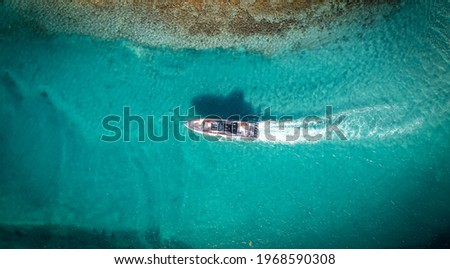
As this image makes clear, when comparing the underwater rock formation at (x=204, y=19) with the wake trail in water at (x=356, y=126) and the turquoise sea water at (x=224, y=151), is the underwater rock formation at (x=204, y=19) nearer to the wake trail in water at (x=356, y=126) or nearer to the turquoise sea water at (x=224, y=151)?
the turquoise sea water at (x=224, y=151)

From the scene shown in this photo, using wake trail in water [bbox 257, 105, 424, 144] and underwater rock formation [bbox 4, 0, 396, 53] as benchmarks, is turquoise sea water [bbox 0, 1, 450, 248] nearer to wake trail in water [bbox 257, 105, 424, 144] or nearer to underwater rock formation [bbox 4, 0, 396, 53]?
wake trail in water [bbox 257, 105, 424, 144]

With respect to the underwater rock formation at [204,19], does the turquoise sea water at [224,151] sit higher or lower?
lower

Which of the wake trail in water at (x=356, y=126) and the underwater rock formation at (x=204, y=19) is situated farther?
the wake trail in water at (x=356, y=126)

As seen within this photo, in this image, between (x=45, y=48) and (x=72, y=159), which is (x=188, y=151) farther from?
(x=45, y=48)

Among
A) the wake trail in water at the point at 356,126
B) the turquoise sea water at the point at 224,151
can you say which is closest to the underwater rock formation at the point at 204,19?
the turquoise sea water at the point at 224,151

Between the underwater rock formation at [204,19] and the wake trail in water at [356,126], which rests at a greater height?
the underwater rock formation at [204,19]

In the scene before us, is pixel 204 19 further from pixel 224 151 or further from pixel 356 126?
pixel 356 126

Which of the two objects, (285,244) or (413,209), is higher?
(413,209)

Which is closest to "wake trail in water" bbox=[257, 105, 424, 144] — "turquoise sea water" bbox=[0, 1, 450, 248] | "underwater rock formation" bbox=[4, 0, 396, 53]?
"turquoise sea water" bbox=[0, 1, 450, 248]

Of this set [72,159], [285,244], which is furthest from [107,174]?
[285,244]
